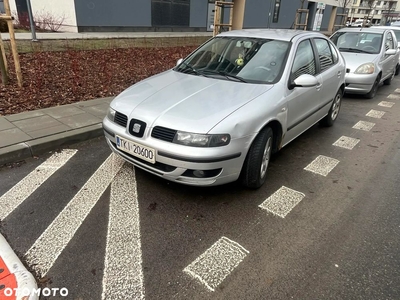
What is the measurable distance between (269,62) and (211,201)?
185 centimetres

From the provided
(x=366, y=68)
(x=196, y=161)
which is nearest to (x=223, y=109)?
(x=196, y=161)

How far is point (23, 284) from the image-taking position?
2033 mm

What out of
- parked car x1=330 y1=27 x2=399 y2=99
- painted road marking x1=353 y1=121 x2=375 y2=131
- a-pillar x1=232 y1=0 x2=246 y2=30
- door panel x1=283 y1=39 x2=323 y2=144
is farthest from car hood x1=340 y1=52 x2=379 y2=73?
a-pillar x1=232 y1=0 x2=246 y2=30

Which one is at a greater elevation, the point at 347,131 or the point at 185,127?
the point at 185,127

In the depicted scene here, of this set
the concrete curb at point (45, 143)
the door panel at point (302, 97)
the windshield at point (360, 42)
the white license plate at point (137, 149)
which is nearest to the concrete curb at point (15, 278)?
A: the white license plate at point (137, 149)

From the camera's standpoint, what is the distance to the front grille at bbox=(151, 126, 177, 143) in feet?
8.84

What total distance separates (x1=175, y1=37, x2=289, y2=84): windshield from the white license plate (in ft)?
4.59

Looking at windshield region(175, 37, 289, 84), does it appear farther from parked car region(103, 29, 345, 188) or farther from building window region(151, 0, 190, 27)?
building window region(151, 0, 190, 27)

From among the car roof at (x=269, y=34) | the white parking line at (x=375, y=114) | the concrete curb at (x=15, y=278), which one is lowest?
the white parking line at (x=375, y=114)

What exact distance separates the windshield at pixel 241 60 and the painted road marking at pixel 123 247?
1727 millimetres

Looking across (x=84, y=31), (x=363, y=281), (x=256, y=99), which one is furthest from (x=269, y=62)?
(x=84, y=31)

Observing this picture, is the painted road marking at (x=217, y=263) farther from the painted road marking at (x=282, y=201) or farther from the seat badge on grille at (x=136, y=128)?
the seat badge on grille at (x=136, y=128)

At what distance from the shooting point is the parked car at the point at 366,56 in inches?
284

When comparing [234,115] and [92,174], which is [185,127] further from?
[92,174]
